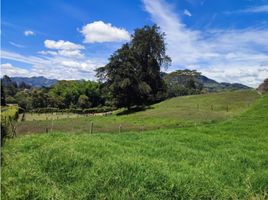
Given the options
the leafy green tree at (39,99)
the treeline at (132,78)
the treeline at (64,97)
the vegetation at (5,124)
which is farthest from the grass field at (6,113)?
the leafy green tree at (39,99)

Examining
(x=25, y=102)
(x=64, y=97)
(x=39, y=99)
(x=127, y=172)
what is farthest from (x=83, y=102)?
(x=127, y=172)

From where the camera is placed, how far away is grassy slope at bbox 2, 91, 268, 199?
1042cm

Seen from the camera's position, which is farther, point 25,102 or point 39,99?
point 39,99

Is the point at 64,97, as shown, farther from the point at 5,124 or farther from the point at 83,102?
the point at 5,124

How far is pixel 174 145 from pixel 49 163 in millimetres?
7707

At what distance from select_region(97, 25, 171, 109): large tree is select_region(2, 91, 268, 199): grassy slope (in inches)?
1834

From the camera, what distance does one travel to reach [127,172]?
11484 mm

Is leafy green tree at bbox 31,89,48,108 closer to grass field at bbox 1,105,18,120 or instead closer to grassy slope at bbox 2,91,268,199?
grass field at bbox 1,105,18,120

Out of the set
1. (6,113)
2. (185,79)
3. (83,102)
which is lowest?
(83,102)

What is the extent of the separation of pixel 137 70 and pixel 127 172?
61.0 m

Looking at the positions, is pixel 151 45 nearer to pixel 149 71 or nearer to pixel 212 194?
pixel 149 71

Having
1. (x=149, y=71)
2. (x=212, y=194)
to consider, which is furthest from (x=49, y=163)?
(x=149, y=71)

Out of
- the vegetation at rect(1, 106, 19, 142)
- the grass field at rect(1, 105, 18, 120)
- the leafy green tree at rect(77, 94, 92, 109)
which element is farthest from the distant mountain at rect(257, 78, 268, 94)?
the leafy green tree at rect(77, 94, 92, 109)

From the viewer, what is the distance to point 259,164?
1597 cm
